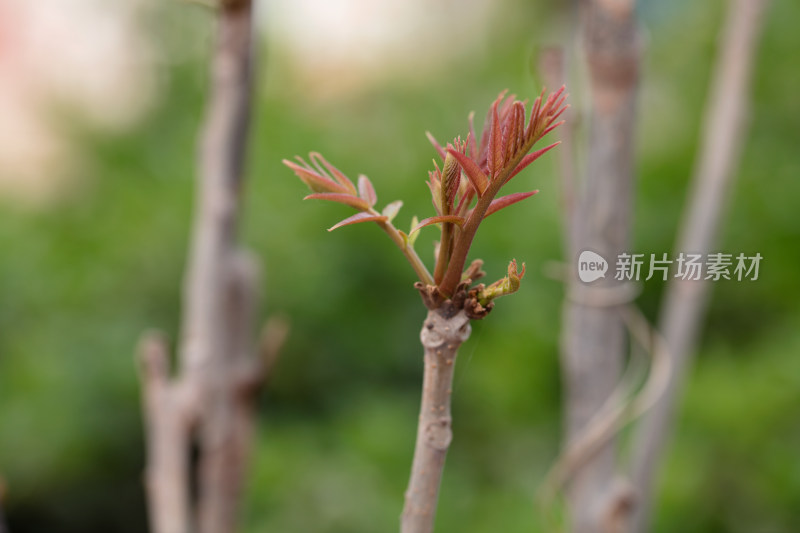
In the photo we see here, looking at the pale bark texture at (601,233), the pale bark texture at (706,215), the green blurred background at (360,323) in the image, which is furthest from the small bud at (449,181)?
the green blurred background at (360,323)

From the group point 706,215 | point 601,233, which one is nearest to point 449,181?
point 601,233

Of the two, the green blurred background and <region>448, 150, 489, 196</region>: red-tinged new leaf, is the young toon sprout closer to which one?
<region>448, 150, 489, 196</region>: red-tinged new leaf

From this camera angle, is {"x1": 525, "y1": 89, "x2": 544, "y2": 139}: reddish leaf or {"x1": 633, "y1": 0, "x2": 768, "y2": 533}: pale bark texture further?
{"x1": 633, "y1": 0, "x2": 768, "y2": 533}: pale bark texture

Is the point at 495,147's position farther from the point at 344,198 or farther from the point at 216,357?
the point at 216,357

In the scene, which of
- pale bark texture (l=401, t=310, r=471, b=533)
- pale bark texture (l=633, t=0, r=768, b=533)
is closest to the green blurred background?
pale bark texture (l=633, t=0, r=768, b=533)

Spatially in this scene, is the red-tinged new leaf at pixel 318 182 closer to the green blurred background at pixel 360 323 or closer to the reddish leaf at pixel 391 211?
the reddish leaf at pixel 391 211

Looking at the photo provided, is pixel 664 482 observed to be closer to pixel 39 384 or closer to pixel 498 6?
pixel 39 384
